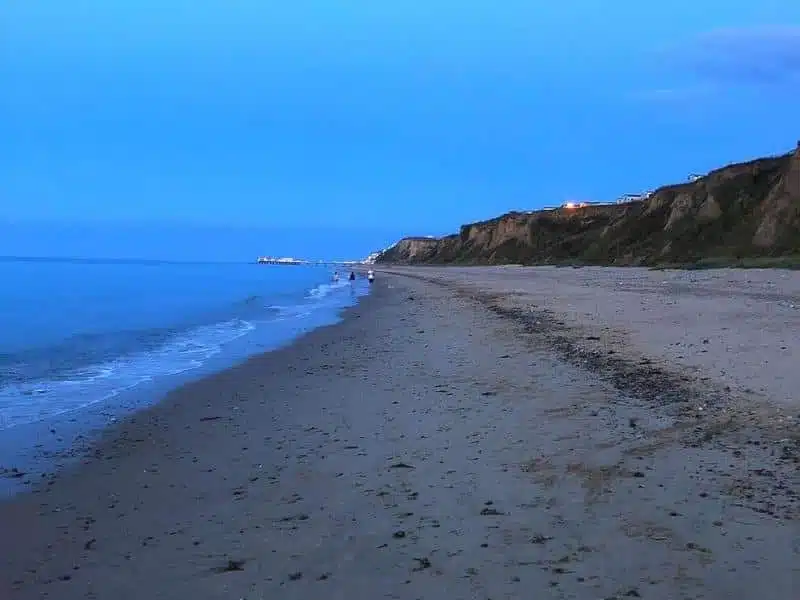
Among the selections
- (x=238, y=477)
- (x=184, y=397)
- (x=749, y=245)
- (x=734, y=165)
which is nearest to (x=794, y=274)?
(x=749, y=245)

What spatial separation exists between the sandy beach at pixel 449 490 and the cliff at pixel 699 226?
2969 centimetres

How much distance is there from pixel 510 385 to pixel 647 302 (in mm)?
11227

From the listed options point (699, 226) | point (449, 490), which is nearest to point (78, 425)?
point (449, 490)

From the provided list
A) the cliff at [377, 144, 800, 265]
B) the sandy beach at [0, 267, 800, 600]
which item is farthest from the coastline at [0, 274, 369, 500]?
the cliff at [377, 144, 800, 265]

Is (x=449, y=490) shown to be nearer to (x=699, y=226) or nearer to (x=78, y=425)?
(x=78, y=425)

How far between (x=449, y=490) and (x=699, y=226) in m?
45.1

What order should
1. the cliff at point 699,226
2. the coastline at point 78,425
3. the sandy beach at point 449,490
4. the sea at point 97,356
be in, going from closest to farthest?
the sandy beach at point 449,490, the coastline at point 78,425, the sea at point 97,356, the cliff at point 699,226

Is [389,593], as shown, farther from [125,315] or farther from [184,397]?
[125,315]

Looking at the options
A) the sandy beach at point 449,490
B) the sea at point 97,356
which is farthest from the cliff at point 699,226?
the sandy beach at point 449,490

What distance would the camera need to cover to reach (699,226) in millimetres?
45000

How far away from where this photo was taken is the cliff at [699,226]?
36.8 m

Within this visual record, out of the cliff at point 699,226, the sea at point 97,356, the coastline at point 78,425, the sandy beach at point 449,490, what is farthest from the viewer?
the cliff at point 699,226

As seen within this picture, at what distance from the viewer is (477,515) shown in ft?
14.6

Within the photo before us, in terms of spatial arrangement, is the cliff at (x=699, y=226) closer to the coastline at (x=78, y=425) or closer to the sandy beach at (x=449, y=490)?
the sandy beach at (x=449, y=490)
